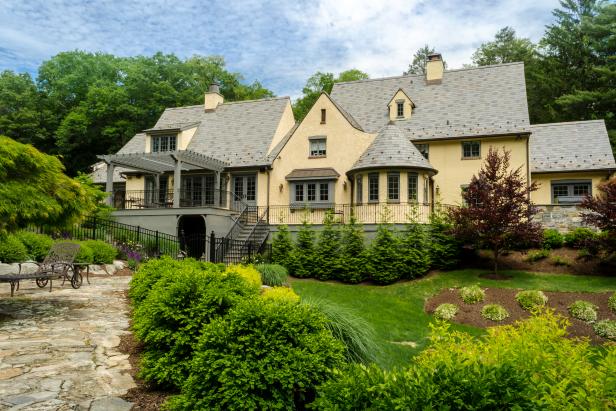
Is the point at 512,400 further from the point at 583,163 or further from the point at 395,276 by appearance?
the point at 583,163

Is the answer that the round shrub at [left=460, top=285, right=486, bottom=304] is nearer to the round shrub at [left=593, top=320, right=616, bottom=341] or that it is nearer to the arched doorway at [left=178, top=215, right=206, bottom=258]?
the round shrub at [left=593, top=320, right=616, bottom=341]

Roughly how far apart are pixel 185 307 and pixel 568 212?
18.7 metres

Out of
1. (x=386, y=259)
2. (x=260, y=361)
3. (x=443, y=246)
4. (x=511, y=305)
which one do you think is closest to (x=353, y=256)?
(x=386, y=259)

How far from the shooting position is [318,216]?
22.7 metres

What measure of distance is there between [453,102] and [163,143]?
1739cm

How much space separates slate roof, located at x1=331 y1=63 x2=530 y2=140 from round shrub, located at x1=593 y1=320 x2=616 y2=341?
13.0m

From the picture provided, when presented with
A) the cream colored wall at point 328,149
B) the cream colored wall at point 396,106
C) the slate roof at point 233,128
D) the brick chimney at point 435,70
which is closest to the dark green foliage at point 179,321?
the cream colored wall at point 328,149

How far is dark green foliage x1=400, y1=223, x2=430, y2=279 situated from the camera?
16.7 m

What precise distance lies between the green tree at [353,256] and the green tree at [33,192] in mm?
10534

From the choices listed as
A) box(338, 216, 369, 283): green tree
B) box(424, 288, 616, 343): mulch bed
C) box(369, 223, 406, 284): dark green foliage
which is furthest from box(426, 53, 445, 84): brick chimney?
box(424, 288, 616, 343): mulch bed

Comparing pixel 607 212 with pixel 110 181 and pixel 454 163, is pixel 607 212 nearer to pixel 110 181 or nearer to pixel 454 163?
pixel 454 163

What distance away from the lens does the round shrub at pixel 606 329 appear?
10.4 metres

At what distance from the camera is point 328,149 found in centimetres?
2352

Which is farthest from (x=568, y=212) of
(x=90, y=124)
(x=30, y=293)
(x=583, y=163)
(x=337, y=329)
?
(x=90, y=124)
